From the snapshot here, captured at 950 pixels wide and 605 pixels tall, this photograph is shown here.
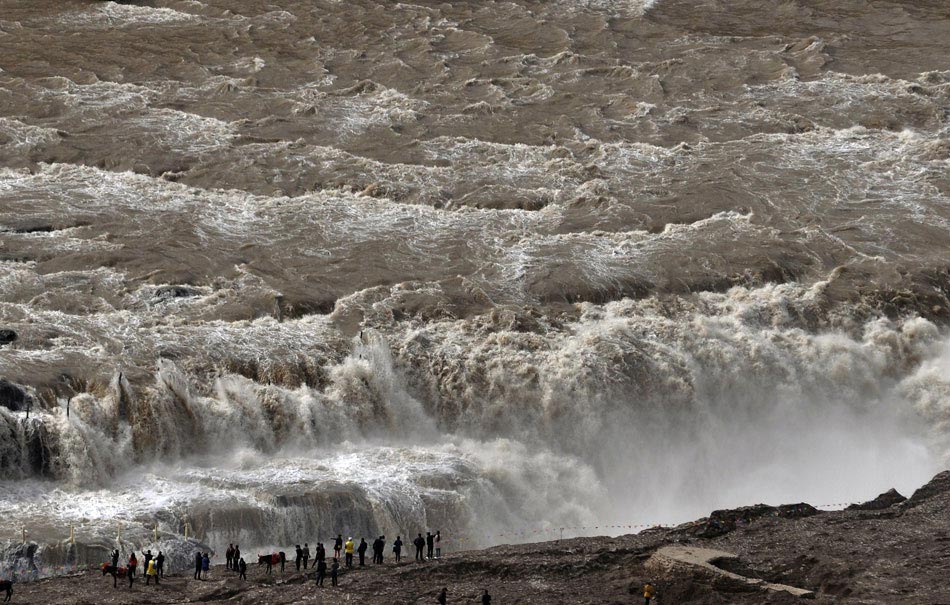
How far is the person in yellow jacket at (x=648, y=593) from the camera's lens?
33.9m

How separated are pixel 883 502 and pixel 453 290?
48.8 feet

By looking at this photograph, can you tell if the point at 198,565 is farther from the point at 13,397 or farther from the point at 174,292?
the point at 174,292

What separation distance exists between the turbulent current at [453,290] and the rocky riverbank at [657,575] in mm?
2582

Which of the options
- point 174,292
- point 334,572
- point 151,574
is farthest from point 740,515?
point 174,292

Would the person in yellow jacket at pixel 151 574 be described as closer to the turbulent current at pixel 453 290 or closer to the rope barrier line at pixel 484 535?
the rope barrier line at pixel 484 535

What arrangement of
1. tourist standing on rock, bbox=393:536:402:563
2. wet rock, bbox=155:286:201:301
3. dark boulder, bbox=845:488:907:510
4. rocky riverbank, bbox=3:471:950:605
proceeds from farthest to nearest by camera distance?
1. wet rock, bbox=155:286:201:301
2. dark boulder, bbox=845:488:907:510
3. tourist standing on rock, bbox=393:536:402:563
4. rocky riverbank, bbox=3:471:950:605

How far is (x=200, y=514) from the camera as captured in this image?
1486 inches

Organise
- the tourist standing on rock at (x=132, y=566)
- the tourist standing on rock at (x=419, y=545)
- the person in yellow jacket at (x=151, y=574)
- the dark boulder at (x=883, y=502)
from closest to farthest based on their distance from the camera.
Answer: the tourist standing on rock at (x=132, y=566), the person in yellow jacket at (x=151, y=574), the tourist standing on rock at (x=419, y=545), the dark boulder at (x=883, y=502)

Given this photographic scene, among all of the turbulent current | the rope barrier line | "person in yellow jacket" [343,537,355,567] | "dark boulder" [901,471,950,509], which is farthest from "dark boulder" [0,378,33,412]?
"dark boulder" [901,471,950,509]

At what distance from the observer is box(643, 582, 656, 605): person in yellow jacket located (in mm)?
33875

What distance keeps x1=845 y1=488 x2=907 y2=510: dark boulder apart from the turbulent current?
3.53m

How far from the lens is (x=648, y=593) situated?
33.9 metres

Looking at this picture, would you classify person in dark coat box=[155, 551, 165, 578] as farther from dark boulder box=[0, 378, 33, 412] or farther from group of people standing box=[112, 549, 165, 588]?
dark boulder box=[0, 378, 33, 412]

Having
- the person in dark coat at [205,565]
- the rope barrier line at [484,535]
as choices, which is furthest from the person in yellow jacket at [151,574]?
the rope barrier line at [484,535]
